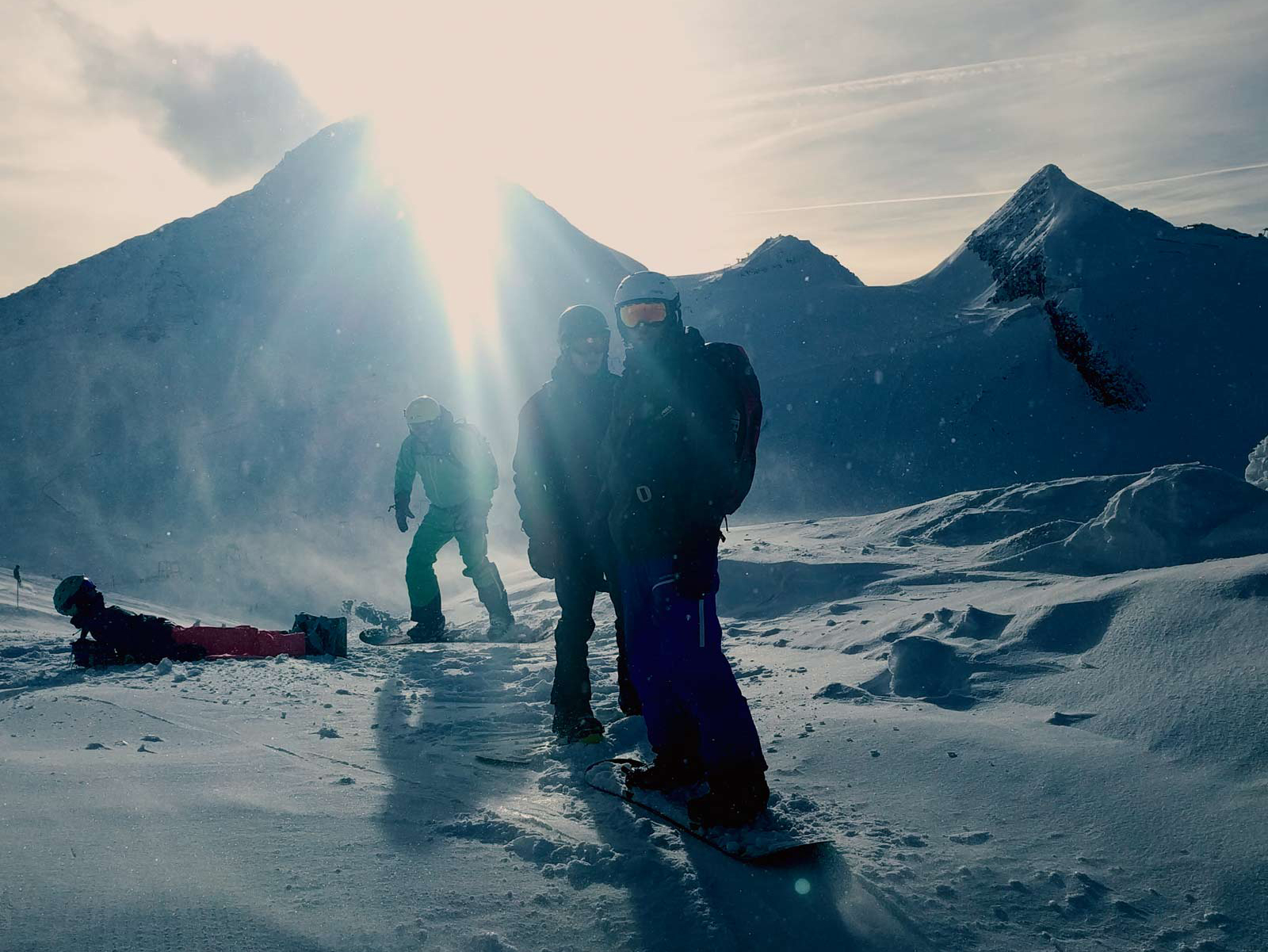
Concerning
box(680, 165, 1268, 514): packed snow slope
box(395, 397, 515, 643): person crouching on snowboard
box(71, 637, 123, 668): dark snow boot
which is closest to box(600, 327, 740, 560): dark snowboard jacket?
box(71, 637, 123, 668): dark snow boot

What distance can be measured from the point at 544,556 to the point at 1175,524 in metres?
4.76

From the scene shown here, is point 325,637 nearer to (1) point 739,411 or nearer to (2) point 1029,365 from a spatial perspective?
(1) point 739,411

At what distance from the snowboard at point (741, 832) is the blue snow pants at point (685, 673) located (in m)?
0.16

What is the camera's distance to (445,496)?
7922mm

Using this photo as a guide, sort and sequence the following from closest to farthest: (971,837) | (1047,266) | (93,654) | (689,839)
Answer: (971,837), (689,839), (93,654), (1047,266)

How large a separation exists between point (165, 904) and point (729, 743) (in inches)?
62.2

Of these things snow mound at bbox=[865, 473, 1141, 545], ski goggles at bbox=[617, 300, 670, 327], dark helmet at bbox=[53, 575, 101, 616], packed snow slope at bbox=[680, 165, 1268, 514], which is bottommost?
dark helmet at bbox=[53, 575, 101, 616]

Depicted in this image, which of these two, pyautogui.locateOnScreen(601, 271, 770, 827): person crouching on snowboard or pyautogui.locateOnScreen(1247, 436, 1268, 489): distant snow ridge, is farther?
Answer: pyautogui.locateOnScreen(1247, 436, 1268, 489): distant snow ridge

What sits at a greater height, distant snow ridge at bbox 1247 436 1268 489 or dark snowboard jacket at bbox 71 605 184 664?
distant snow ridge at bbox 1247 436 1268 489

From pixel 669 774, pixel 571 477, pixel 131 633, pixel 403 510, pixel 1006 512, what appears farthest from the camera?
pixel 1006 512

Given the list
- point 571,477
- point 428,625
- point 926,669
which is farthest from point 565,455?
point 428,625

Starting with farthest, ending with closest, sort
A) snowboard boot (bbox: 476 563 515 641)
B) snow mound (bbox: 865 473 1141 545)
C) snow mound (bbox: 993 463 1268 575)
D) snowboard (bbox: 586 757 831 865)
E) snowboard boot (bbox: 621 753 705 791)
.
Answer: snow mound (bbox: 865 473 1141 545), snowboard boot (bbox: 476 563 515 641), snow mound (bbox: 993 463 1268 575), snowboard boot (bbox: 621 753 705 791), snowboard (bbox: 586 757 831 865)

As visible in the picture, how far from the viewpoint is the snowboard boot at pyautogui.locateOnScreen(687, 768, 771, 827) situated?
2.65m

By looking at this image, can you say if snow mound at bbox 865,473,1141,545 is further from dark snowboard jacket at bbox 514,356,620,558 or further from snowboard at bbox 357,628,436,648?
dark snowboard jacket at bbox 514,356,620,558
